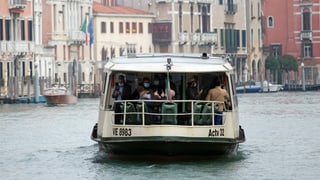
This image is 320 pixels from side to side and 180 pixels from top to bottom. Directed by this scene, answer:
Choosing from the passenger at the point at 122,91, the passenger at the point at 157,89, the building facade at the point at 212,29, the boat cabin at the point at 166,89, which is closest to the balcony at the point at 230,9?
the building facade at the point at 212,29

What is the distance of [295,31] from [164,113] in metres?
83.1

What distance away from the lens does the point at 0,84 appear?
2837 inches

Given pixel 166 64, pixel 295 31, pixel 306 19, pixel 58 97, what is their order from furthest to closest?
pixel 295 31, pixel 306 19, pixel 58 97, pixel 166 64

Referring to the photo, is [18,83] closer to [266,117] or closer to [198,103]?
[266,117]

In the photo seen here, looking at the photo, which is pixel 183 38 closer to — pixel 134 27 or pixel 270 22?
pixel 134 27

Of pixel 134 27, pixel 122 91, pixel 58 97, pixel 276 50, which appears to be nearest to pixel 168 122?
pixel 122 91

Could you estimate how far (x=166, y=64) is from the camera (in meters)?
27.8

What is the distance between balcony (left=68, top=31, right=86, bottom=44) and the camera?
85812mm

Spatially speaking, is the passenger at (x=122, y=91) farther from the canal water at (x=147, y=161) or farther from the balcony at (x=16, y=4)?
the balcony at (x=16, y=4)

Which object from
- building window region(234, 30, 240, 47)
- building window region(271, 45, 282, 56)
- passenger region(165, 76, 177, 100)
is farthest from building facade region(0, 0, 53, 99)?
passenger region(165, 76, 177, 100)

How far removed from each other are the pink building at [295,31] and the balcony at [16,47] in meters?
34.5

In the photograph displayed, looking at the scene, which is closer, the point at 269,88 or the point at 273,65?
the point at 269,88

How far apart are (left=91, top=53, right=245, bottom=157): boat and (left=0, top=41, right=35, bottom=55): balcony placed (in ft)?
153

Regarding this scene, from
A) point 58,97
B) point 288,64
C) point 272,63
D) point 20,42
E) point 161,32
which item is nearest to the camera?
point 58,97
